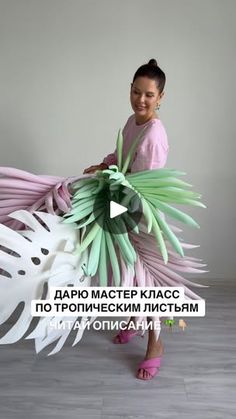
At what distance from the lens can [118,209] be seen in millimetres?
1204

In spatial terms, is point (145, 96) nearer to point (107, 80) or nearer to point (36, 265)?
point (36, 265)

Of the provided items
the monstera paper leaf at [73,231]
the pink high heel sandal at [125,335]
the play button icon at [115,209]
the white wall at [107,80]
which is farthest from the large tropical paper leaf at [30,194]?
the white wall at [107,80]

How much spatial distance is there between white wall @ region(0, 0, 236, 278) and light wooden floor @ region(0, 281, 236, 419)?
2.56ft

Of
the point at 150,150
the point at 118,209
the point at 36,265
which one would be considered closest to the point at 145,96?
the point at 150,150

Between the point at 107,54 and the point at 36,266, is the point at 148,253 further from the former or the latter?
the point at 107,54

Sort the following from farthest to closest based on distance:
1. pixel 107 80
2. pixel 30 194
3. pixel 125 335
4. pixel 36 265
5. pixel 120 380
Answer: pixel 107 80, pixel 125 335, pixel 120 380, pixel 30 194, pixel 36 265

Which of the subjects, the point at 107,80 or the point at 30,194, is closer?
the point at 30,194

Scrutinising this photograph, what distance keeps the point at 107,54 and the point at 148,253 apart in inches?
45.0

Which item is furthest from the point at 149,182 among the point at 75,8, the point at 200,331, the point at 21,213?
the point at 75,8

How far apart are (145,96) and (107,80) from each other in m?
0.76

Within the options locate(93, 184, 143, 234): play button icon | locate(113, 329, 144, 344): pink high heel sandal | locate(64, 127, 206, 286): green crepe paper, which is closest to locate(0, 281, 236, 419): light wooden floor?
locate(113, 329, 144, 344): pink high heel sandal

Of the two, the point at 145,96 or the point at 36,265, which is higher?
the point at 145,96

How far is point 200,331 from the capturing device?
1883mm

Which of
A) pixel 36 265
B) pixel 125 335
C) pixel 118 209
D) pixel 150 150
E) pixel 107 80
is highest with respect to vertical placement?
pixel 107 80
